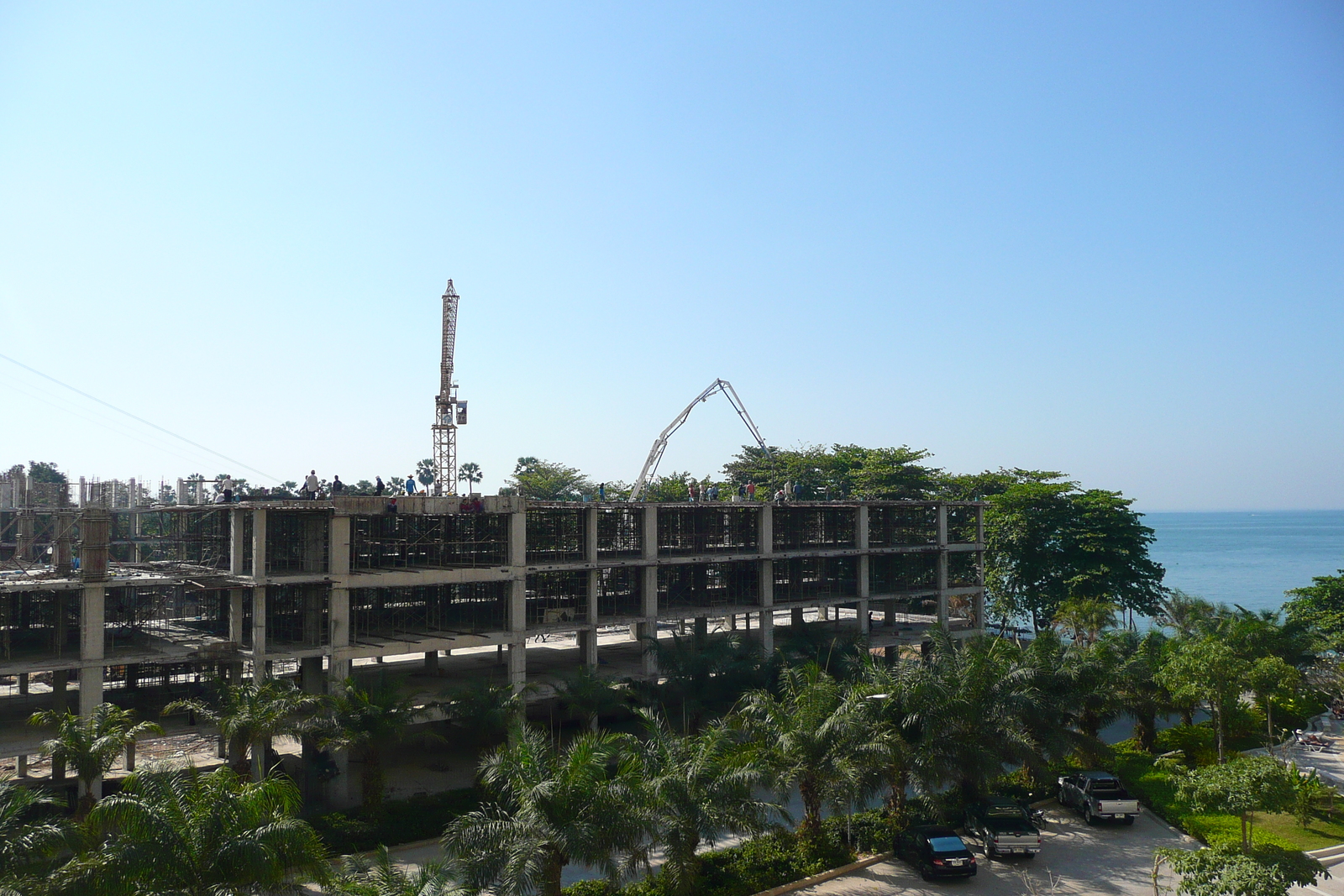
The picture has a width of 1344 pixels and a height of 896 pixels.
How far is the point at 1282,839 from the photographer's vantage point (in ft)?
93.4

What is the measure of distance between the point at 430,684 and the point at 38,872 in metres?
27.3

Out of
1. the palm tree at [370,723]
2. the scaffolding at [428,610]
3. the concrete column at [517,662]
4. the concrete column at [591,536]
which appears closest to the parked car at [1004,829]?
the palm tree at [370,723]

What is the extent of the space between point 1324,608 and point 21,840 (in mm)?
62927

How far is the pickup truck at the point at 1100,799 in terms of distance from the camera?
31078mm

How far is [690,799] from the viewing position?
22.5 meters

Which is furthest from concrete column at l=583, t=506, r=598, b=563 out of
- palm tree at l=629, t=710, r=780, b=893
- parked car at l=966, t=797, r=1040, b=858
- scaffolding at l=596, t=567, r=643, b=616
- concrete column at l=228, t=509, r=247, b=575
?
→ parked car at l=966, t=797, r=1040, b=858

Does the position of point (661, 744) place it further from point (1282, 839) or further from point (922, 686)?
point (1282, 839)

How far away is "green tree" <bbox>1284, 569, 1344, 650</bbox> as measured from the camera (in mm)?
52103

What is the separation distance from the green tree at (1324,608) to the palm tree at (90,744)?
5468 cm

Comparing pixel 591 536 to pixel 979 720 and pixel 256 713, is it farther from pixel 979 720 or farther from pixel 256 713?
pixel 979 720

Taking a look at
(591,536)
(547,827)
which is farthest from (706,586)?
(547,827)

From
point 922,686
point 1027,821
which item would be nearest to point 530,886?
point 922,686

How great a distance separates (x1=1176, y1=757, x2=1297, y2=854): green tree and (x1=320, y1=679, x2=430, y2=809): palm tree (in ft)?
77.8

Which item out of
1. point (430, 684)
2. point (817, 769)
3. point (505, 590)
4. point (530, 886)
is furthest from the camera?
point (430, 684)
